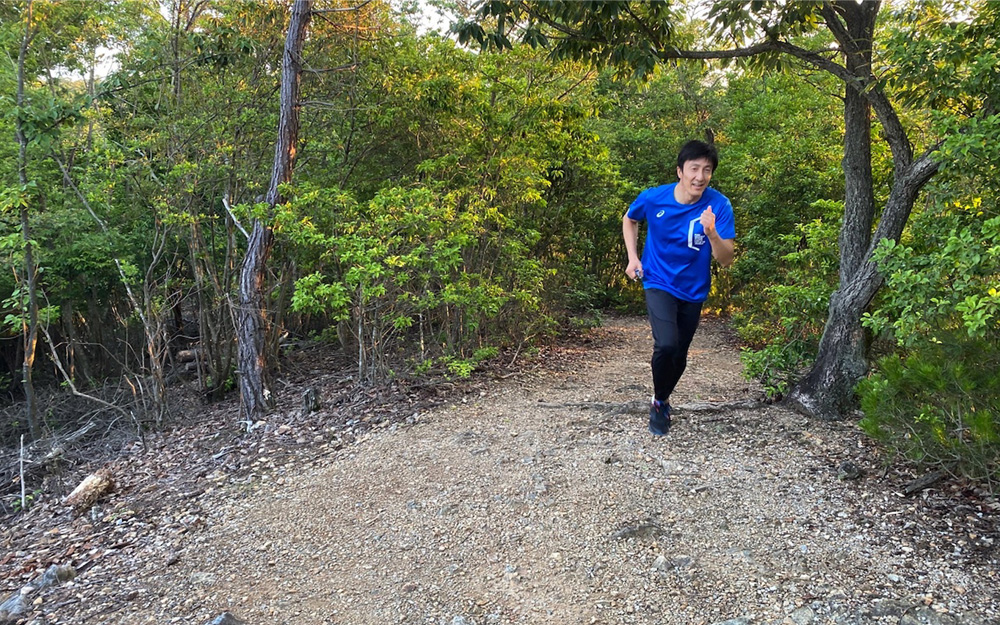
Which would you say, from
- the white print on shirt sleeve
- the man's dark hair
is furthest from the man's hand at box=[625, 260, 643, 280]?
the man's dark hair

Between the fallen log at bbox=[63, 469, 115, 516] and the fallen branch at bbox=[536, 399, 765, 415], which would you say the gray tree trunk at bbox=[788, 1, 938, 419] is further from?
the fallen log at bbox=[63, 469, 115, 516]

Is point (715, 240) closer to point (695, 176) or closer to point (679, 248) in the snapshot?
point (679, 248)

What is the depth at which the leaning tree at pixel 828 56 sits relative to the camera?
3.53m

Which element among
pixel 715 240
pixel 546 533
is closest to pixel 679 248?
pixel 715 240

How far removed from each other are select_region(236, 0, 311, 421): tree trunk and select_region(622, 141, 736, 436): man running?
3570 millimetres

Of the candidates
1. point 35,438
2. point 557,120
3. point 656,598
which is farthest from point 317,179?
point 656,598

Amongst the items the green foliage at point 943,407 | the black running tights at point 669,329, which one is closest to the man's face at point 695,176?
the black running tights at point 669,329

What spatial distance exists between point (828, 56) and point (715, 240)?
1800 mm

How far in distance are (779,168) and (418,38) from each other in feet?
15.8

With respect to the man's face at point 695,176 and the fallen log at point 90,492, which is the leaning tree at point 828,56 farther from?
the fallen log at point 90,492

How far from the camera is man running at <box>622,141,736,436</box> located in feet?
11.0

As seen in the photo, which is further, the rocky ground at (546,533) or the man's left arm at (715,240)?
the man's left arm at (715,240)

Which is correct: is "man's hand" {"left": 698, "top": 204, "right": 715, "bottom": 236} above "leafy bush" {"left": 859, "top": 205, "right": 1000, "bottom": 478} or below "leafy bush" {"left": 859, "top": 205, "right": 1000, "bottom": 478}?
above

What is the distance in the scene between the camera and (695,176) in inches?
132
